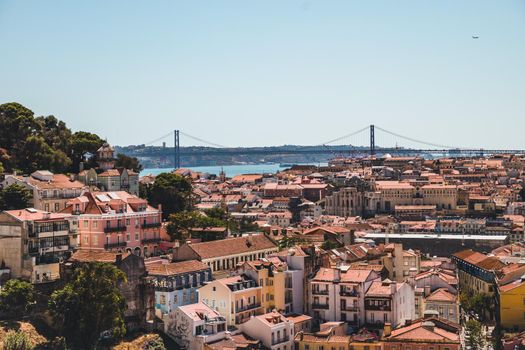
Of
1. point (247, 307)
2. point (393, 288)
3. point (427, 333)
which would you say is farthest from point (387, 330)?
point (247, 307)

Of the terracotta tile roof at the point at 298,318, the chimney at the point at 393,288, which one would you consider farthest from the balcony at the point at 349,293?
the terracotta tile roof at the point at 298,318

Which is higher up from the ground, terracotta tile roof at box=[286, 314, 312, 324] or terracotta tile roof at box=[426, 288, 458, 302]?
terracotta tile roof at box=[426, 288, 458, 302]

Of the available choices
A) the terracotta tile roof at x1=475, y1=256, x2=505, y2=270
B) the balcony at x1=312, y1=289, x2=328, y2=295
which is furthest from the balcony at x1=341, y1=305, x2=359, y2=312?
the terracotta tile roof at x1=475, y1=256, x2=505, y2=270

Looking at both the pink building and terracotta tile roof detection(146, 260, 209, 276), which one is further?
the pink building

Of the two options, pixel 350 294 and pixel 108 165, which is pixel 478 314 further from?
pixel 108 165

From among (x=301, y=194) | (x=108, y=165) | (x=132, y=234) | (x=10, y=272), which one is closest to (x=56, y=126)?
(x=108, y=165)

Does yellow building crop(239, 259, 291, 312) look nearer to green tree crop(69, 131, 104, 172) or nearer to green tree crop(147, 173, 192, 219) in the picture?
green tree crop(147, 173, 192, 219)

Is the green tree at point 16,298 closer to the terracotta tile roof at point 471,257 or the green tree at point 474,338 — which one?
the green tree at point 474,338
